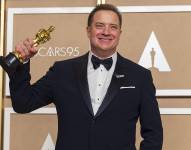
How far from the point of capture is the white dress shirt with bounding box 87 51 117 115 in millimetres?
1542

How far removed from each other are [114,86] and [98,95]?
0.06 meters

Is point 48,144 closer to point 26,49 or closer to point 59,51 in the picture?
point 59,51

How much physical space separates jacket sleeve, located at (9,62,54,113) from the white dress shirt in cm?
14

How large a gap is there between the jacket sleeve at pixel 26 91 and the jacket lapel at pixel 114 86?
208 millimetres

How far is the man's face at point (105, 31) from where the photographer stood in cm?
158

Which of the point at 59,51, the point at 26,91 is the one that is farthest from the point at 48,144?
the point at 26,91

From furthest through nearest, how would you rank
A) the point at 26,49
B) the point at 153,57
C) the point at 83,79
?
the point at 153,57
the point at 83,79
the point at 26,49

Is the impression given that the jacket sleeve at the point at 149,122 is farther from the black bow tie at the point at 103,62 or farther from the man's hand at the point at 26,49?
the man's hand at the point at 26,49

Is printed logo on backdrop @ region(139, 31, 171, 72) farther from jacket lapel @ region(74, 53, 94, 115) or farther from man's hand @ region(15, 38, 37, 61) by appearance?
man's hand @ region(15, 38, 37, 61)

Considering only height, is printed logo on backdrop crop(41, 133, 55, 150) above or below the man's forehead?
below

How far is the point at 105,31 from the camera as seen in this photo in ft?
5.19

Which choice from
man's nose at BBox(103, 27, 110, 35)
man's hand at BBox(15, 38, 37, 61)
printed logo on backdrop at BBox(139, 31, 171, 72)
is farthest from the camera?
printed logo on backdrop at BBox(139, 31, 171, 72)

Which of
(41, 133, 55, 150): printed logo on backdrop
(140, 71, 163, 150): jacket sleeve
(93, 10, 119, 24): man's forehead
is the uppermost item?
(93, 10, 119, 24): man's forehead

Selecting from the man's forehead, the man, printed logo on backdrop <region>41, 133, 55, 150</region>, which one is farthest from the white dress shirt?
printed logo on backdrop <region>41, 133, 55, 150</region>
